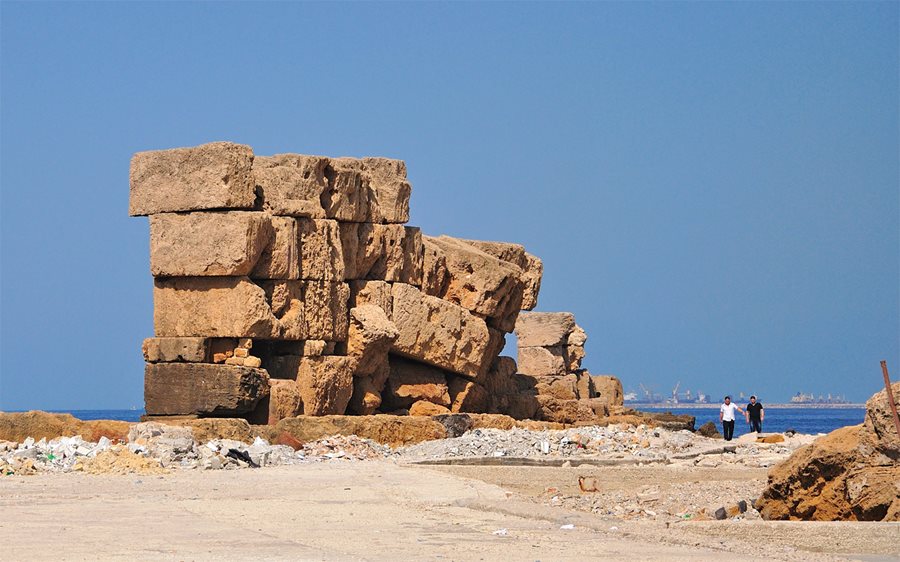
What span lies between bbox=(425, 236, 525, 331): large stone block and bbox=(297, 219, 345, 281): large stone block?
274 centimetres

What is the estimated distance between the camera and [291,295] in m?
17.5

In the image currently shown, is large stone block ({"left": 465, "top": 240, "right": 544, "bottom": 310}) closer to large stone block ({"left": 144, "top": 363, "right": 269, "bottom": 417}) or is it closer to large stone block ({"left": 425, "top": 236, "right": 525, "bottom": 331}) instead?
large stone block ({"left": 425, "top": 236, "right": 525, "bottom": 331})

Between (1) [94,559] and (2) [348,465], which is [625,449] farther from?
(1) [94,559]

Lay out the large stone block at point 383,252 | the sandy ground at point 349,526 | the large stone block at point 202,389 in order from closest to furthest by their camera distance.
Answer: the sandy ground at point 349,526, the large stone block at point 202,389, the large stone block at point 383,252

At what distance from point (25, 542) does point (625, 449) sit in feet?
32.4

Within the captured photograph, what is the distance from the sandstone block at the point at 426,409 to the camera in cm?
1958

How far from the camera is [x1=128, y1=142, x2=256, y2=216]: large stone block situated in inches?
651

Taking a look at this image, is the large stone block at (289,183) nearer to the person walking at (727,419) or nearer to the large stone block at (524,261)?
the large stone block at (524,261)

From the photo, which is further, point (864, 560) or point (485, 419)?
point (485, 419)

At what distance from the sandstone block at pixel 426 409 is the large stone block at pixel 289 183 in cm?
344

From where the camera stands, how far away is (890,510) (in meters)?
9.09

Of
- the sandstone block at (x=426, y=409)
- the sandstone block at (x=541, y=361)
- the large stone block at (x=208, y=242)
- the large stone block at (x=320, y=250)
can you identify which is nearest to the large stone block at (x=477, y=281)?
the sandstone block at (x=426, y=409)

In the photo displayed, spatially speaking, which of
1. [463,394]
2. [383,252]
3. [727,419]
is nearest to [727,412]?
[727,419]

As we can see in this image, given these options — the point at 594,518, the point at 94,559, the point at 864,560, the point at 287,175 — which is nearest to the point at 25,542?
the point at 94,559
